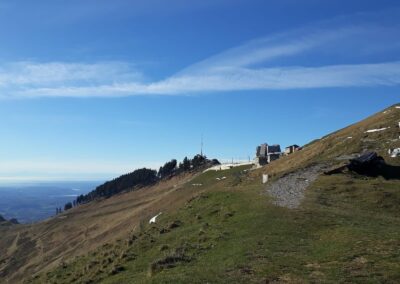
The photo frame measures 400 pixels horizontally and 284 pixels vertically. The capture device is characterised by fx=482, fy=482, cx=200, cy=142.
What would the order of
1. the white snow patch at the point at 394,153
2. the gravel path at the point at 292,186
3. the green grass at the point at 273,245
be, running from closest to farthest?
1. the green grass at the point at 273,245
2. the gravel path at the point at 292,186
3. the white snow patch at the point at 394,153

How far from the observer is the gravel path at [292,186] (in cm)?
3967

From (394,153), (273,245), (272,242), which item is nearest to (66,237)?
(394,153)

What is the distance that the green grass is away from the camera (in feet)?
68.8

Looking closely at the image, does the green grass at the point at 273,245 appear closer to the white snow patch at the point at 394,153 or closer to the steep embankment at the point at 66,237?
the white snow patch at the point at 394,153

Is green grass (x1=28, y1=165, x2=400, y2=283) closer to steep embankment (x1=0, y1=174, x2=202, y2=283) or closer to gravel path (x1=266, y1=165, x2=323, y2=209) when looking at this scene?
gravel path (x1=266, y1=165, x2=323, y2=209)

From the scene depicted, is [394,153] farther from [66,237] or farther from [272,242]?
[66,237]

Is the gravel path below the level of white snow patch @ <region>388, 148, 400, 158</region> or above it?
below

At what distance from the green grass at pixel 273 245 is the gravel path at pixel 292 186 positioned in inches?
43.6

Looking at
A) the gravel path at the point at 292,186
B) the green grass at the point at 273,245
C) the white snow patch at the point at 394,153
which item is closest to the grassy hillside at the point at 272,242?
the green grass at the point at 273,245

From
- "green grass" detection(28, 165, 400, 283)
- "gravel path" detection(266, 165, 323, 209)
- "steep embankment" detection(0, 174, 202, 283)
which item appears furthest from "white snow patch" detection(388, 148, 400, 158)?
"steep embankment" detection(0, 174, 202, 283)

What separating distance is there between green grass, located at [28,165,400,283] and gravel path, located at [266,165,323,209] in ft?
3.63

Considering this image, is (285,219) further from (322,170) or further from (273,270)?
(322,170)

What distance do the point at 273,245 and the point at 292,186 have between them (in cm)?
2303

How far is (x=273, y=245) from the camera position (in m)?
26.1
